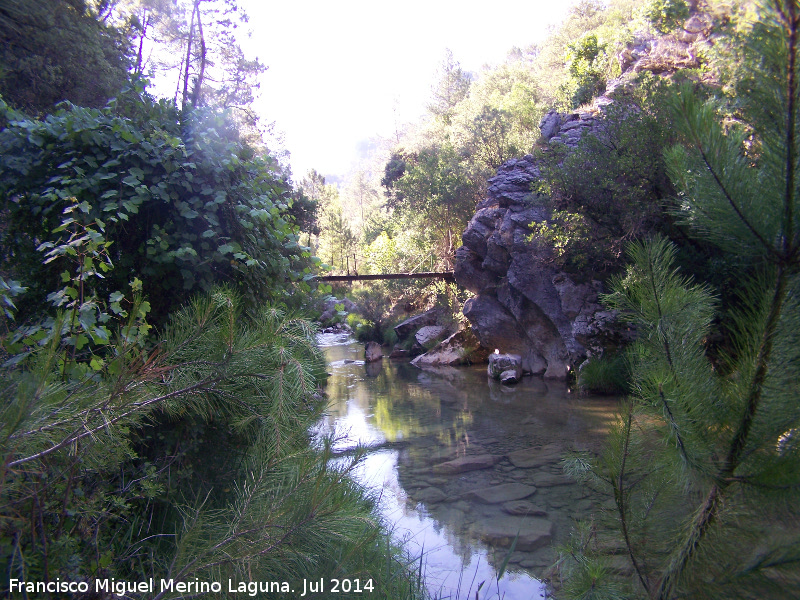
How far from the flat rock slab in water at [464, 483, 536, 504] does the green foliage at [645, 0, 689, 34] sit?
12616 millimetres

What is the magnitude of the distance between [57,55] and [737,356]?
9412mm

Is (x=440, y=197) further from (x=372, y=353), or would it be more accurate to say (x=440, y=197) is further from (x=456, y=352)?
(x=456, y=352)

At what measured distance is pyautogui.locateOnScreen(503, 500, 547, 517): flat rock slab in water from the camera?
4.40m

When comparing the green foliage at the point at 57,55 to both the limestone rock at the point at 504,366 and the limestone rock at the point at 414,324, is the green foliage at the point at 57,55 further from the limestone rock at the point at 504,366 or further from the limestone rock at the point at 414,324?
the limestone rock at the point at 414,324

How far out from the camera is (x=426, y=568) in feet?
11.2

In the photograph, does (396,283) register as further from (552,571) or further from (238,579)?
(238,579)

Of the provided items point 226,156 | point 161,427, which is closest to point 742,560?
point 161,427

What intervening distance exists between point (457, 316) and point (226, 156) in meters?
15.1

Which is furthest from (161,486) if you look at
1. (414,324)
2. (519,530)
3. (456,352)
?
(414,324)

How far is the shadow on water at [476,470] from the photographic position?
363 centimetres

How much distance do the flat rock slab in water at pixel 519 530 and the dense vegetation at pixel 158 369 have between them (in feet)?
4.21

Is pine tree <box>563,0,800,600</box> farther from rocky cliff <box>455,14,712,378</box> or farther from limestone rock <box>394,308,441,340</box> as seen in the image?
limestone rock <box>394,308,441,340</box>

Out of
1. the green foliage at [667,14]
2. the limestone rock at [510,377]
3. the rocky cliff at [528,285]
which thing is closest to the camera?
the rocky cliff at [528,285]

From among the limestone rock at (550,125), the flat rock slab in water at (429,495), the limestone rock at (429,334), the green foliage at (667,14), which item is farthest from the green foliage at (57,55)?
the green foliage at (667,14)
